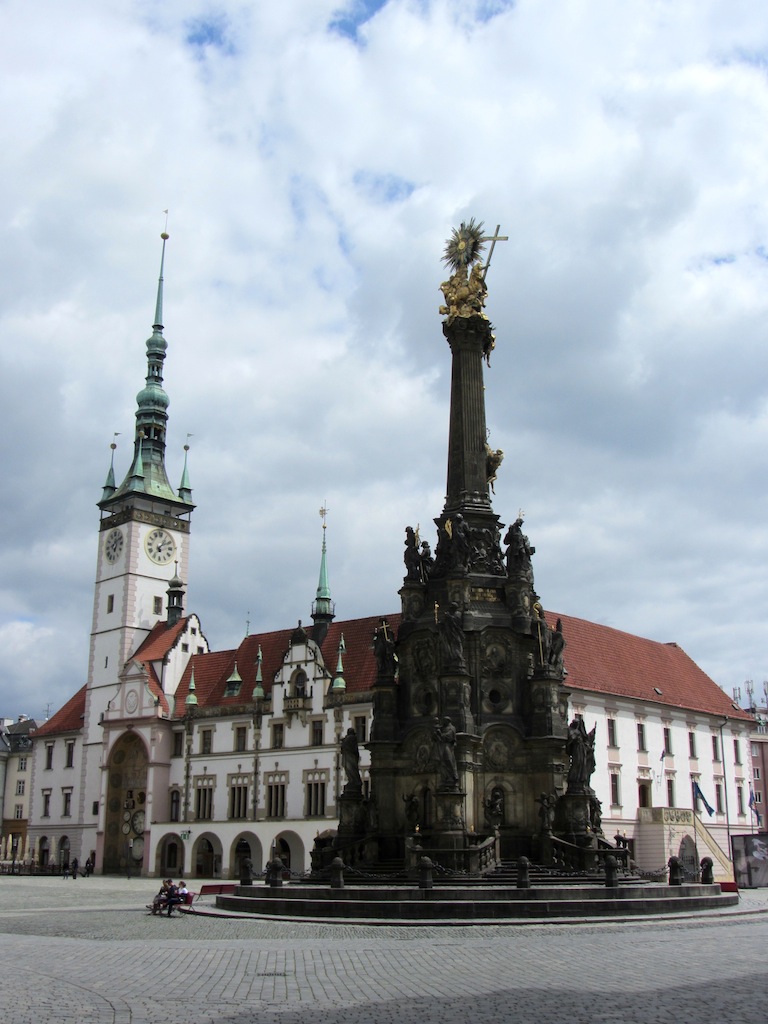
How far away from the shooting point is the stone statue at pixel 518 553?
29.9 metres

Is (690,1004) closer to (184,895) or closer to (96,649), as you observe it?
(184,895)

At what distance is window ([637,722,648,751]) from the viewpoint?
59.6 metres

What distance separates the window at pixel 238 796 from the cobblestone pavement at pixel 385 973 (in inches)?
1584

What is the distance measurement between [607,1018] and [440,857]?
15173 millimetres

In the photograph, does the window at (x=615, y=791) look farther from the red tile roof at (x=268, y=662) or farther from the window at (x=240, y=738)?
the window at (x=240, y=738)

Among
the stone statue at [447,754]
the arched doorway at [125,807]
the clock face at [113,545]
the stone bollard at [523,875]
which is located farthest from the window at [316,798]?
the stone bollard at [523,875]

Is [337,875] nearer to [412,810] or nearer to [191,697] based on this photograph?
[412,810]

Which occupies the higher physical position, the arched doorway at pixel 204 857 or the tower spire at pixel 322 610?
the tower spire at pixel 322 610

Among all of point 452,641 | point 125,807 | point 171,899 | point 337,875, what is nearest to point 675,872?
point 452,641

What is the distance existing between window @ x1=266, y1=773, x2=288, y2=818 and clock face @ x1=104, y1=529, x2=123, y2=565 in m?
24.9

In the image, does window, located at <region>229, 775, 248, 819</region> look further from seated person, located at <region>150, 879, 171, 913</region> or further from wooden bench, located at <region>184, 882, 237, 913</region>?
seated person, located at <region>150, 879, 171, 913</region>

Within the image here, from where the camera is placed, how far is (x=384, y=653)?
30.2 meters

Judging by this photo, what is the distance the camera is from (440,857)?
25.5 metres

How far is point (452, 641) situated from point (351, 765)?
4791 mm
